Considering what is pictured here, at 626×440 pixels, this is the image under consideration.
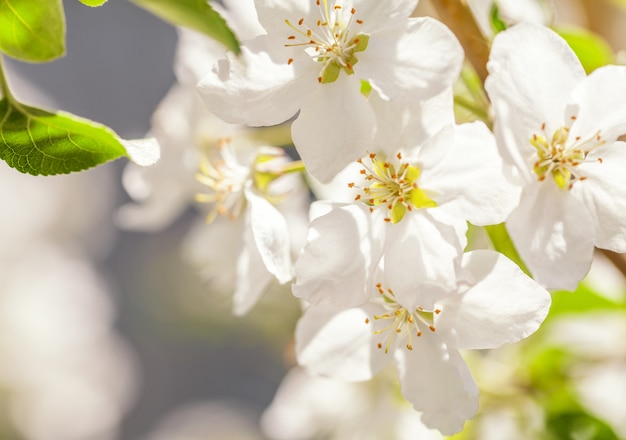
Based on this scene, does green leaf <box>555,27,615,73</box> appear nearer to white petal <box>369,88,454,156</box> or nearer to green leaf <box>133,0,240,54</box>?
white petal <box>369,88,454,156</box>

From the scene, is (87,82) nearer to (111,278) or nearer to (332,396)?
(111,278)

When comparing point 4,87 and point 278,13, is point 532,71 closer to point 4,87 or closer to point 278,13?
point 278,13

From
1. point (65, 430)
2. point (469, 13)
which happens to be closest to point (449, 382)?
point (469, 13)

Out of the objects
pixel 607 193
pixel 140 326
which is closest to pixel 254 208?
pixel 607 193

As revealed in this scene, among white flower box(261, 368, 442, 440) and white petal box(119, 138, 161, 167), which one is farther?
white flower box(261, 368, 442, 440)

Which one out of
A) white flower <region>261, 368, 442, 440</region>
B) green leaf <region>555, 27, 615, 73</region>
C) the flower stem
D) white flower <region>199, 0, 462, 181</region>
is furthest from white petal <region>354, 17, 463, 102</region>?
white flower <region>261, 368, 442, 440</region>

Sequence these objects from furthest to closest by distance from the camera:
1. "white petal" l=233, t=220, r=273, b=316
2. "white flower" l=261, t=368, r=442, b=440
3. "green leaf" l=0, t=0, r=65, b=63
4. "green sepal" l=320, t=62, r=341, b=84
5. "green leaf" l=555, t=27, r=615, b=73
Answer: "white flower" l=261, t=368, r=442, b=440, "green leaf" l=555, t=27, r=615, b=73, "white petal" l=233, t=220, r=273, b=316, "green sepal" l=320, t=62, r=341, b=84, "green leaf" l=0, t=0, r=65, b=63
